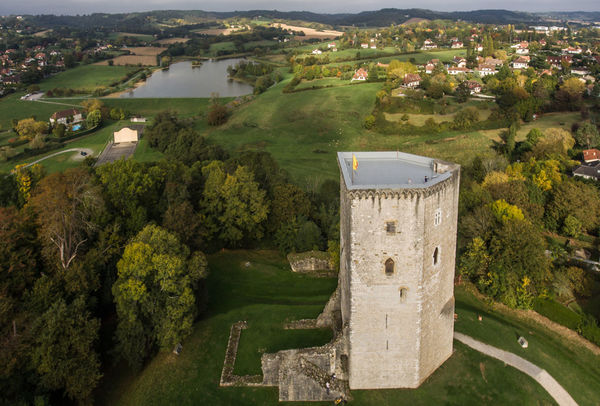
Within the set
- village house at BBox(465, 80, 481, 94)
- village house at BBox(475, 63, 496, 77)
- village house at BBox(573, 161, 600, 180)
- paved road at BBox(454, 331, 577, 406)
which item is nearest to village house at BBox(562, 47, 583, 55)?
village house at BBox(475, 63, 496, 77)

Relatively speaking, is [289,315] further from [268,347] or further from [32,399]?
[32,399]

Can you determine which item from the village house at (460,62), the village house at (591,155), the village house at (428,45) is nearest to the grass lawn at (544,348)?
the village house at (591,155)

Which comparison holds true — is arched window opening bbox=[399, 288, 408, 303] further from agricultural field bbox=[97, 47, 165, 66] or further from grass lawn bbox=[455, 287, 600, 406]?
agricultural field bbox=[97, 47, 165, 66]

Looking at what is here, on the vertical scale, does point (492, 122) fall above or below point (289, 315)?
above

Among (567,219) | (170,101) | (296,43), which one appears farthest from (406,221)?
(296,43)

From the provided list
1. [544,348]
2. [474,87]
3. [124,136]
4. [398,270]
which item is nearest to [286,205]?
[398,270]

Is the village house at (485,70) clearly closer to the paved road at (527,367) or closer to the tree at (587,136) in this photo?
the tree at (587,136)

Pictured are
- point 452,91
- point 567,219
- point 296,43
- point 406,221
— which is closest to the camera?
point 406,221
